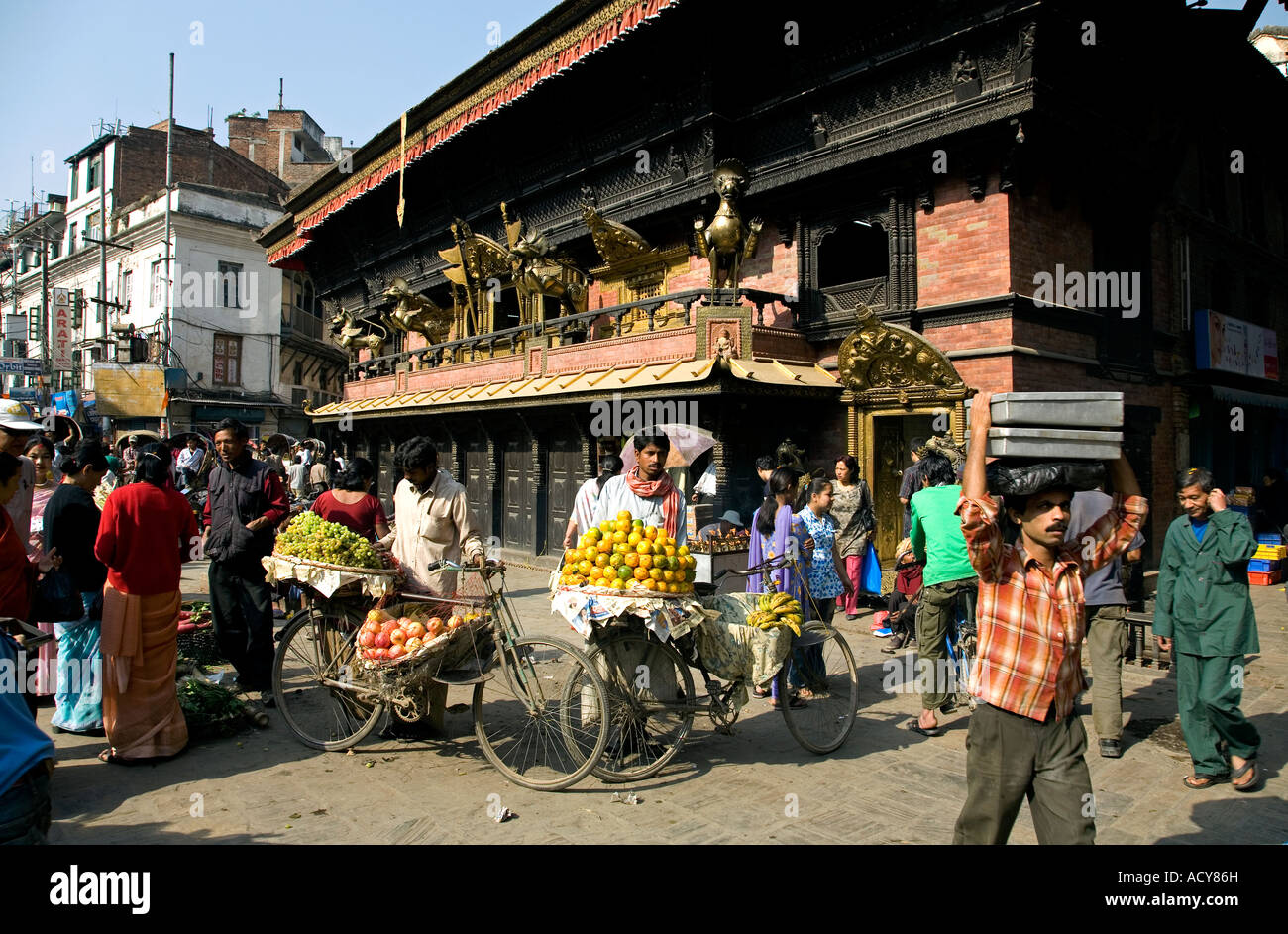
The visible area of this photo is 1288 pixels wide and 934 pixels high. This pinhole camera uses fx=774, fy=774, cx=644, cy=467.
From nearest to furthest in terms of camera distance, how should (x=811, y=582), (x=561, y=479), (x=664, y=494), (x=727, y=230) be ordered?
(x=664, y=494) → (x=811, y=582) → (x=727, y=230) → (x=561, y=479)

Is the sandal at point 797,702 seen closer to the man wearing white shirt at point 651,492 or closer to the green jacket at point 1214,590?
the man wearing white shirt at point 651,492

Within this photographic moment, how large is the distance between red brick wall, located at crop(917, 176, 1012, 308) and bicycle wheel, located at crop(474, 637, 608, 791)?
9.00m

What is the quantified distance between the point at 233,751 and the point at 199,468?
11875 mm

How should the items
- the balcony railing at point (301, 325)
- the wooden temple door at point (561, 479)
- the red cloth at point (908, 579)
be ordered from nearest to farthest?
the red cloth at point (908, 579) < the wooden temple door at point (561, 479) < the balcony railing at point (301, 325)

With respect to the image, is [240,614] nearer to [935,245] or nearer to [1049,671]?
[1049,671]

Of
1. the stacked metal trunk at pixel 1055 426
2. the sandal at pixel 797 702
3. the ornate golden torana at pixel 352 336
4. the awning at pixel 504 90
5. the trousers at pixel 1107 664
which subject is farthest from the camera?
the ornate golden torana at pixel 352 336

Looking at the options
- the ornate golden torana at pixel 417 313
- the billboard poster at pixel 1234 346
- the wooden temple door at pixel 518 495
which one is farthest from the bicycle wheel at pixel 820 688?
the ornate golden torana at pixel 417 313

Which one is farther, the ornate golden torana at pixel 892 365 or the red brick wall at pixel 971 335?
the ornate golden torana at pixel 892 365

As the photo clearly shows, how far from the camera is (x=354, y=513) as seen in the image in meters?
6.54

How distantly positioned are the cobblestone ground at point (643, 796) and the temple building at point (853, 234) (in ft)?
21.4

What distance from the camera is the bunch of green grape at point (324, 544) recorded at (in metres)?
5.29

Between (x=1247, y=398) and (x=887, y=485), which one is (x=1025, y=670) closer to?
(x=887, y=485)

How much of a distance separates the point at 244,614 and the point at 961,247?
412 inches

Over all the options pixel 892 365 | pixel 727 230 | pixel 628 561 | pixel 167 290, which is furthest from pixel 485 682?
pixel 167 290
